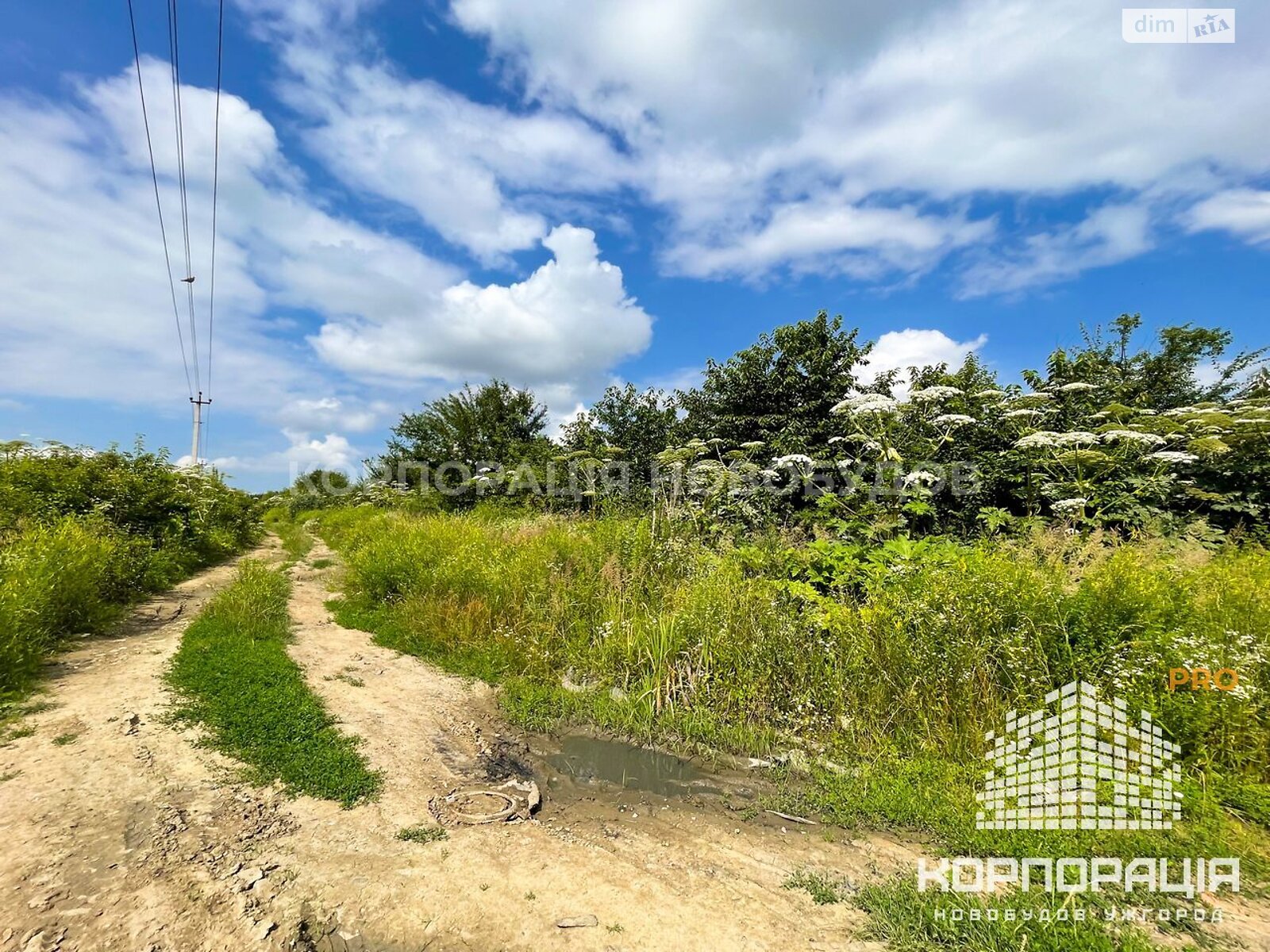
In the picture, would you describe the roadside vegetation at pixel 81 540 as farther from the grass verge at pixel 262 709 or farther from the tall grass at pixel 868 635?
the tall grass at pixel 868 635

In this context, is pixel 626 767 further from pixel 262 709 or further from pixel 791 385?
pixel 791 385

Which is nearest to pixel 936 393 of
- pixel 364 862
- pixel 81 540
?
pixel 364 862

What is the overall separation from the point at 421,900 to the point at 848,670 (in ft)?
10.5

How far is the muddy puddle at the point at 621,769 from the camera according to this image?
12.1 ft

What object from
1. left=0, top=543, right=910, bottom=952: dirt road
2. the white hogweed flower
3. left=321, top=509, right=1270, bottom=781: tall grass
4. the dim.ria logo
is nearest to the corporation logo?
the dim.ria logo

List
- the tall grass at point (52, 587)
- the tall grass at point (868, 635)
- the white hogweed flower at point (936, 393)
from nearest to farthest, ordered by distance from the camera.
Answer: the tall grass at point (868, 635) < the tall grass at point (52, 587) < the white hogweed flower at point (936, 393)

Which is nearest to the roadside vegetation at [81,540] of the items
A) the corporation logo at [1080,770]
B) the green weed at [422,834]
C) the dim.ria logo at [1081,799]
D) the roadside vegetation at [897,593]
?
the roadside vegetation at [897,593]

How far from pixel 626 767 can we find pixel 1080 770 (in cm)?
285

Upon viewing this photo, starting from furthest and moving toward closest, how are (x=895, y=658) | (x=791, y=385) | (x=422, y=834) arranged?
(x=791, y=385)
(x=895, y=658)
(x=422, y=834)

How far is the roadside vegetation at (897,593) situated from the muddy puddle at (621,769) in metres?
0.23

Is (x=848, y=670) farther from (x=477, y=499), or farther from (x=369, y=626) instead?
(x=477, y=499)

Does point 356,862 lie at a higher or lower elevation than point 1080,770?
lower

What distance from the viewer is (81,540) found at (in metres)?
6.16

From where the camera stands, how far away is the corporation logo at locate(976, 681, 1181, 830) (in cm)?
280
